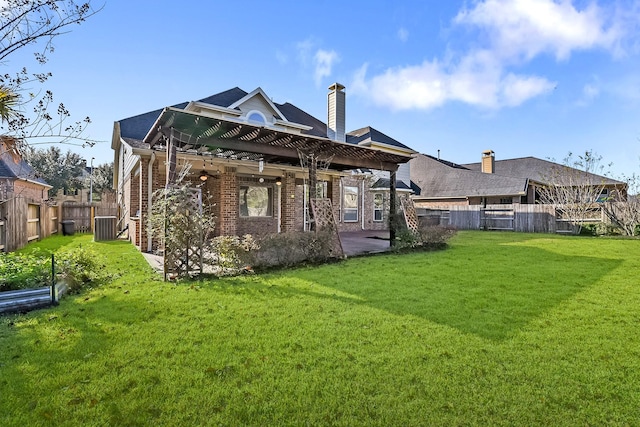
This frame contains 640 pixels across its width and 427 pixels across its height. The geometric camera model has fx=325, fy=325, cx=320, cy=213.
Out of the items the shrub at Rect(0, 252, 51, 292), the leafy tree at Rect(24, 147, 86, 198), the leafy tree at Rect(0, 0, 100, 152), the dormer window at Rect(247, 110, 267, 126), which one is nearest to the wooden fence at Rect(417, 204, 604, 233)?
the dormer window at Rect(247, 110, 267, 126)

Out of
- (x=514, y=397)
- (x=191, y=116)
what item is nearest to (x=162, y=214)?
(x=191, y=116)

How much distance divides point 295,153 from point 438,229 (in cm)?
548

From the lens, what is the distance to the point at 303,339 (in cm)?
346

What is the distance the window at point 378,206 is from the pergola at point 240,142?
25.4 feet

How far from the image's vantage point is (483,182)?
25109 mm

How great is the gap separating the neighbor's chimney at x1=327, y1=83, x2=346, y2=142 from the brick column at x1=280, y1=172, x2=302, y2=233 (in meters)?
5.51

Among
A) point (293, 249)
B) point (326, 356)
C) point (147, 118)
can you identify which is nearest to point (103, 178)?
point (147, 118)

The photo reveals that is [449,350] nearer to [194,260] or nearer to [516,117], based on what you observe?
[194,260]

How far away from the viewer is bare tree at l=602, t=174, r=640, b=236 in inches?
571

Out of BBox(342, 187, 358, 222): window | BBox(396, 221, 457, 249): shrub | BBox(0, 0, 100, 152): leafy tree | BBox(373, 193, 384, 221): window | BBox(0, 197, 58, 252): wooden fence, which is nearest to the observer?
BBox(0, 0, 100, 152): leafy tree

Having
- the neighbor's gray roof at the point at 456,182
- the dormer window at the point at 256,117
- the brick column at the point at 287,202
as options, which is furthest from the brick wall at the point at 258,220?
the neighbor's gray roof at the point at 456,182

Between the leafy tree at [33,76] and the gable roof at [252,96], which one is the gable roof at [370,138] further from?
the leafy tree at [33,76]

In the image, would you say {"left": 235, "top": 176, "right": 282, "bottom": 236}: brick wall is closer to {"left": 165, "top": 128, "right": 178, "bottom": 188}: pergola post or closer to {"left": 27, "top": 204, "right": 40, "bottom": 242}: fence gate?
{"left": 165, "top": 128, "right": 178, "bottom": 188}: pergola post

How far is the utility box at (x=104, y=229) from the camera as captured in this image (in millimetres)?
12836
